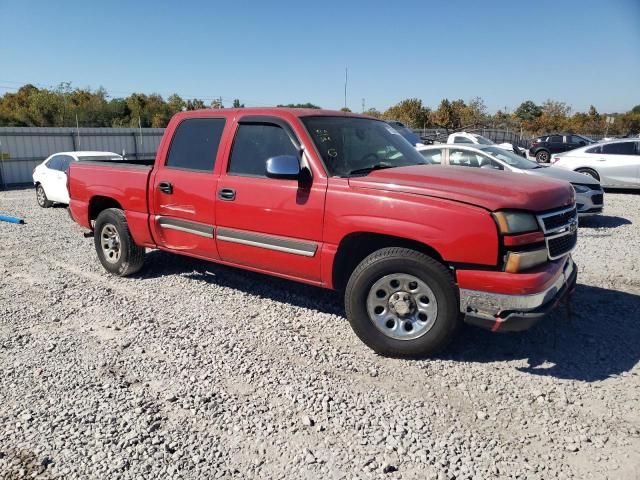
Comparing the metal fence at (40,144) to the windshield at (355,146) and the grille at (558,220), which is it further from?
the grille at (558,220)

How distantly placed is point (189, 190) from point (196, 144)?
20.2 inches

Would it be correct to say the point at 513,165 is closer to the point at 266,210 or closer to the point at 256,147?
the point at 256,147

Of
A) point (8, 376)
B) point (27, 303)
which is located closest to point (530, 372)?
point (8, 376)

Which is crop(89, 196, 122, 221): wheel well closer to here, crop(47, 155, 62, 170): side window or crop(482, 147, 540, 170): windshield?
crop(47, 155, 62, 170): side window

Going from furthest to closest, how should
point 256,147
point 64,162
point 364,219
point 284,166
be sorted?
point 64,162, point 256,147, point 284,166, point 364,219

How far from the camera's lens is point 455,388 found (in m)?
3.41

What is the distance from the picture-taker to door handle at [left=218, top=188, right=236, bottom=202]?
4.47m

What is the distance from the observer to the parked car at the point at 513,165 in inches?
350

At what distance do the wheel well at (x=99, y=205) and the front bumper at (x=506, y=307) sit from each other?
4346 mm

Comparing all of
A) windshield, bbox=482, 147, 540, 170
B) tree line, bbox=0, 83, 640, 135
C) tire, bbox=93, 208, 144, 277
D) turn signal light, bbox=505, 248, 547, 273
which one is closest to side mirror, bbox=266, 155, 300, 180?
turn signal light, bbox=505, 248, 547, 273

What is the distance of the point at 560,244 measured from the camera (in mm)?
3639

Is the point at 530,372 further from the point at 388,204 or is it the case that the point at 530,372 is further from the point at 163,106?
the point at 163,106

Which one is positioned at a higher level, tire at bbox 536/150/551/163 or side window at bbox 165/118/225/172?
side window at bbox 165/118/225/172

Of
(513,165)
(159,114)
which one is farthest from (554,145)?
(159,114)
